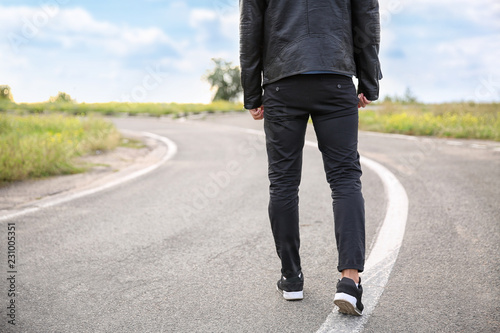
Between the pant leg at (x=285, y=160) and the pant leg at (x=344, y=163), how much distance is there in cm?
13

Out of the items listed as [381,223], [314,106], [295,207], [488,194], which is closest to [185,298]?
[295,207]

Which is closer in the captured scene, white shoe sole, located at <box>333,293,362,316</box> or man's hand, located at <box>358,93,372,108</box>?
white shoe sole, located at <box>333,293,362,316</box>

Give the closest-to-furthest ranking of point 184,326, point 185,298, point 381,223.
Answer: point 184,326
point 185,298
point 381,223

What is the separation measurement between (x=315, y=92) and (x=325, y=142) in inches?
10.8

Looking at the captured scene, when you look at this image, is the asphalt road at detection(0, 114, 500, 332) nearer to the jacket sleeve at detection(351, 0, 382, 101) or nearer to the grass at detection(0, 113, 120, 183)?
the jacket sleeve at detection(351, 0, 382, 101)

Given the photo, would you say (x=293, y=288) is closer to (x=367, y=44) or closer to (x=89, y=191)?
(x=367, y=44)

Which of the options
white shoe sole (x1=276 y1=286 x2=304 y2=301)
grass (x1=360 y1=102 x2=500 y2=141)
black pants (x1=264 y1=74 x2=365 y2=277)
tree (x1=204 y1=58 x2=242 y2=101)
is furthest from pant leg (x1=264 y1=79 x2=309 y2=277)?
tree (x1=204 y1=58 x2=242 y2=101)

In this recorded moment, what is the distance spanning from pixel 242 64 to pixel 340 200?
921mm

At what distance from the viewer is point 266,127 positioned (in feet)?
8.48

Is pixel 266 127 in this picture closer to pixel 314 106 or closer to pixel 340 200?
pixel 314 106

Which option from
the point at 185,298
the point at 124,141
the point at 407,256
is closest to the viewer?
the point at 185,298

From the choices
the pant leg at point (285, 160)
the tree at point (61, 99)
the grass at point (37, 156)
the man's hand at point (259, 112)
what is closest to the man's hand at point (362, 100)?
the pant leg at point (285, 160)

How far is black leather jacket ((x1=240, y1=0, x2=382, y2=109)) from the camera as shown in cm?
241

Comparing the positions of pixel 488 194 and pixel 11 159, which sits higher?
pixel 11 159
